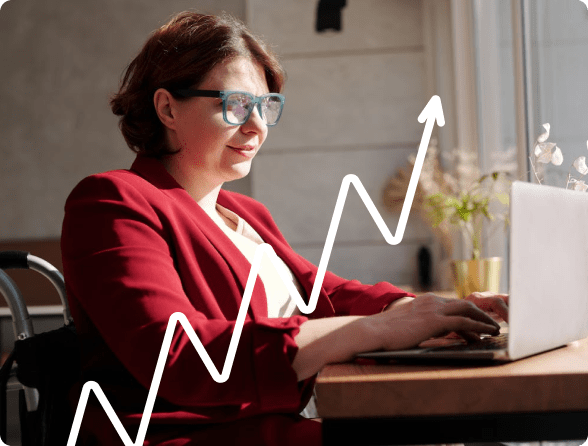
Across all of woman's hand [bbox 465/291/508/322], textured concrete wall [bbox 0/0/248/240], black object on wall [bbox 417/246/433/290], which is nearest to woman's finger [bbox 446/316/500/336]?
woman's hand [bbox 465/291/508/322]

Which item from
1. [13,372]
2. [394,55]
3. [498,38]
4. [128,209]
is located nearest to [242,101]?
[128,209]

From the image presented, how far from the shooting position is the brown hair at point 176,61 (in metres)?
1.42

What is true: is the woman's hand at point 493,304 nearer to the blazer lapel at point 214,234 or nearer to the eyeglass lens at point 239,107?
the blazer lapel at point 214,234

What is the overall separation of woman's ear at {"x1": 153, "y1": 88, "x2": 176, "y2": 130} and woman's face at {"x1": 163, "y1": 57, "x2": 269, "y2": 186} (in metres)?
0.01

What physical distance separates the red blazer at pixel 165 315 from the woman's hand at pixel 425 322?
0.13 m

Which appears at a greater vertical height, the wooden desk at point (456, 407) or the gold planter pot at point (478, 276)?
the wooden desk at point (456, 407)

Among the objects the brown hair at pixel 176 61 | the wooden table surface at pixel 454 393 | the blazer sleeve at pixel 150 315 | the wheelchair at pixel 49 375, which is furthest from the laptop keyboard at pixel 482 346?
the brown hair at pixel 176 61

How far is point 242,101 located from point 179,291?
21.0 inches

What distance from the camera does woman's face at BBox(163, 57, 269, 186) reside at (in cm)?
141

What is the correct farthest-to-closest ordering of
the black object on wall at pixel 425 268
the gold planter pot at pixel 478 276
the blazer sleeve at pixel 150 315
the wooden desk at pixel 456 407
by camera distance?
the black object on wall at pixel 425 268
the gold planter pot at pixel 478 276
the blazer sleeve at pixel 150 315
the wooden desk at pixel 456 407

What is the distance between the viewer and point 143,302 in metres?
0.98

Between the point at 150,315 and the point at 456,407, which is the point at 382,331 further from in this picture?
the point at 150,315

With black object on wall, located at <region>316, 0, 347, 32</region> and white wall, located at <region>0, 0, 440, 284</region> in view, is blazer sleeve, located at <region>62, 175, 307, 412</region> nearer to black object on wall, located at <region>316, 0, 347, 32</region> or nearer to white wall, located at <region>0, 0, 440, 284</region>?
white wall, located at <region>0, 0, 440, 284</region>

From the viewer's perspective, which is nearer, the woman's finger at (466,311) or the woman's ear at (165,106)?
the woman's finger at (466,311)
